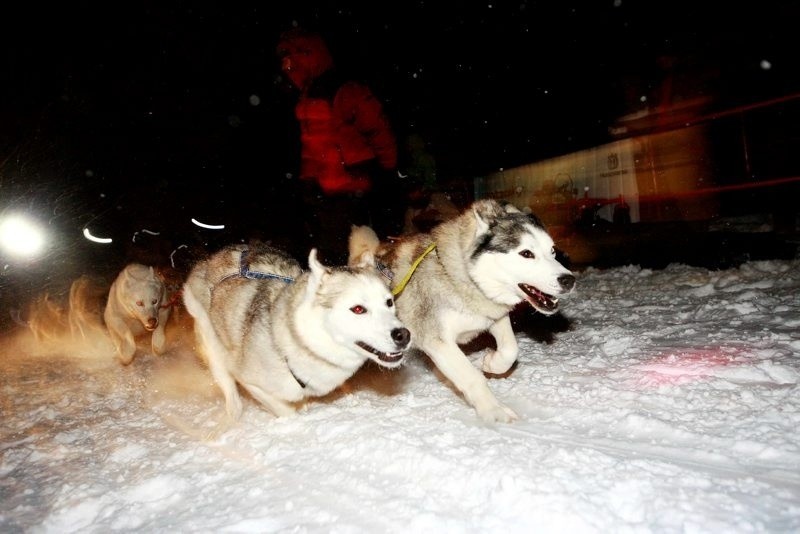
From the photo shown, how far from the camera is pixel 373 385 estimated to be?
3938mm

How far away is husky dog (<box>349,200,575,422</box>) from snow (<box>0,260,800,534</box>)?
28 cm

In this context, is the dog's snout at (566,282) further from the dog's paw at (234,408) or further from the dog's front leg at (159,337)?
the dog's front leg at (159,337)

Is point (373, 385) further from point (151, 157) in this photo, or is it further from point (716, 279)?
point (151, 157)

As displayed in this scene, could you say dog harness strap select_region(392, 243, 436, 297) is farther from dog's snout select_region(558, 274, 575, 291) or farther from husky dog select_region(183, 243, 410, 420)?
dog's snout select_region(558, 274, 575, 291)

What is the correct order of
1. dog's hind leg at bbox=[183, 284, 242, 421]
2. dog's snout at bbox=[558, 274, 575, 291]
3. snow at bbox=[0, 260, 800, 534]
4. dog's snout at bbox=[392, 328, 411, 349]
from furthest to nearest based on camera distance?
dog's hind leg at bbox=[183, 284, 242, 421] < dog's snout at bbox=[558, 274, 575, 291] < dog's snout at bbox=[392, 328, 411, 349] < snow at bbox=[0, 260, 800, 534]

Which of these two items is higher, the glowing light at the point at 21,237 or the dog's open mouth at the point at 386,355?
the glowing light at the point at 21,237

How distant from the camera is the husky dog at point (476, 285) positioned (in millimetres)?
2963

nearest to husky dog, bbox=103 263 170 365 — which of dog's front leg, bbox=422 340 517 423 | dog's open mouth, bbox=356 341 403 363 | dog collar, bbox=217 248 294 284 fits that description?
dog collar, bbox=217 248 294 284

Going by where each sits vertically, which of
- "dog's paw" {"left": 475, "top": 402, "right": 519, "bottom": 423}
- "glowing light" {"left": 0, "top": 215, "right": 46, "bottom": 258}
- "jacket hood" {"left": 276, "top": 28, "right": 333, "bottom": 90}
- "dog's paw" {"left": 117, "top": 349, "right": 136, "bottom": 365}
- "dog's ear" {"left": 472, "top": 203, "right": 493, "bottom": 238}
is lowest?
"dog's paw" {"left": 475, "top": 402, "right": 519, "bottom": 423}

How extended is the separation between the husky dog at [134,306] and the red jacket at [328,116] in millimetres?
2451

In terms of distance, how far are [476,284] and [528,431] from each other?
3.30ft

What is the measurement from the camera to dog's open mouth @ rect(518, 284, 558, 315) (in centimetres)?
300

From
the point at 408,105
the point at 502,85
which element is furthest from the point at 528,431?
the point at 408,105

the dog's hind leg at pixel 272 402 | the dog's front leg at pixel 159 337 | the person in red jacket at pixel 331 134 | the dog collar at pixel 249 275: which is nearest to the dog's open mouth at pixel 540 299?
the dog collar at pixel 249 275
